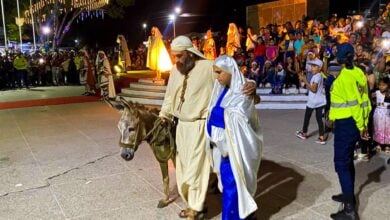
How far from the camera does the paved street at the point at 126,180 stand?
4512 mm

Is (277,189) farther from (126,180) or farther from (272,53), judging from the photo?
(272,53)

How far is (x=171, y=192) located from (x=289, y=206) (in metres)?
1.51

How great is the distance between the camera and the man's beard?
4051 millimetres

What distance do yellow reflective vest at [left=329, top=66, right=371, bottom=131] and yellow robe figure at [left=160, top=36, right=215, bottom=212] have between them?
134cm

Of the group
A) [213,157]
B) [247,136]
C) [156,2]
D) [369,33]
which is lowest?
[213,157]

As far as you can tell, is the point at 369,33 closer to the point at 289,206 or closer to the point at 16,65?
the point at 289,206

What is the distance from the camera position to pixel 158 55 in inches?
578

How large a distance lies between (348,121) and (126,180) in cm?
315

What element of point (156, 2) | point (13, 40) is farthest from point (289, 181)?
point (13, 40)

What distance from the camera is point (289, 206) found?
4.51m

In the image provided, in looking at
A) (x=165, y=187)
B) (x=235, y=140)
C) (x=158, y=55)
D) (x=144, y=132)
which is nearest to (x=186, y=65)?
(x=144, y=132)

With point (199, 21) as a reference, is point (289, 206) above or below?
below

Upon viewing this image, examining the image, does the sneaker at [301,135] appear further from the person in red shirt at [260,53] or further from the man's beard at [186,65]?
the person in red shirt at [260,53]

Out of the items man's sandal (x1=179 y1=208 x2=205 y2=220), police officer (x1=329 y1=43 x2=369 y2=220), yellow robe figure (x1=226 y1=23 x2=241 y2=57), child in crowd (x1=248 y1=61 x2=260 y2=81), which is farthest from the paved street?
yellow robe figure (x1=226 y1=23 x2=241 y2=57)
